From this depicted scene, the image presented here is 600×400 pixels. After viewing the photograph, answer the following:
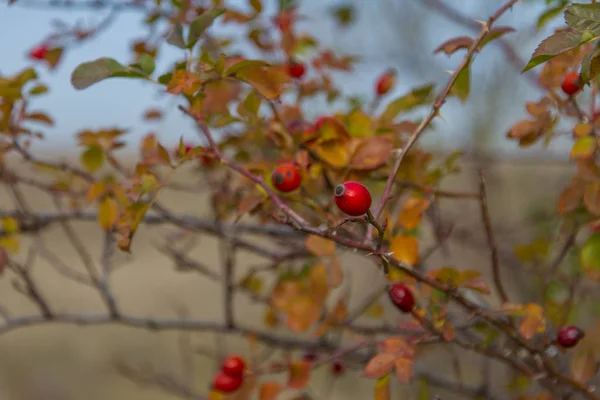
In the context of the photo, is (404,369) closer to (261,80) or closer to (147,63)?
(261,80)

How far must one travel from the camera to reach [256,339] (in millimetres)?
1351

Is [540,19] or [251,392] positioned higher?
[540,19]

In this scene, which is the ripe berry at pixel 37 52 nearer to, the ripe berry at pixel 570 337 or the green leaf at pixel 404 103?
the green leaf at pixel 404 103

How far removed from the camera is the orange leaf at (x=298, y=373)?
100cm

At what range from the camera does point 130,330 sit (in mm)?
6133

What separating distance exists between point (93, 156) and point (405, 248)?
0.59 meters

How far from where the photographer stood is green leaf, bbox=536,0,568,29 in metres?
0.99

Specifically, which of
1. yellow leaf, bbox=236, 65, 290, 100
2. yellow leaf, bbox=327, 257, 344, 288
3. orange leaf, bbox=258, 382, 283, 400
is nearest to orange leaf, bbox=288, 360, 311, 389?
orange leaf, bbox=258, 382, 283, 400

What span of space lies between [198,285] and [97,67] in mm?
5913

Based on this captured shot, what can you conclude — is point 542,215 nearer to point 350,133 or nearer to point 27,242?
point 350,133

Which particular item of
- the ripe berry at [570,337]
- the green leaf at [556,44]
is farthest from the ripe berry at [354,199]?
the ripe berry at [570,337]

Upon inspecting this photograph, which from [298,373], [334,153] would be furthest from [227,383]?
[334,153]

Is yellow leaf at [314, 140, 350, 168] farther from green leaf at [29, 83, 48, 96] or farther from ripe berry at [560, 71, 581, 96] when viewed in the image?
green leaf at [29, 83, 48, 96]

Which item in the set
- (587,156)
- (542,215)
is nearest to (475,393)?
(587,156)
